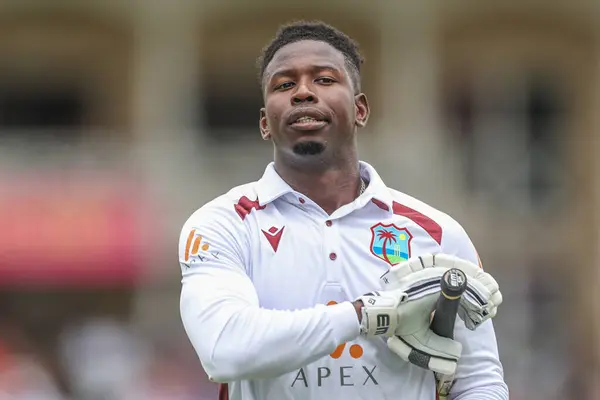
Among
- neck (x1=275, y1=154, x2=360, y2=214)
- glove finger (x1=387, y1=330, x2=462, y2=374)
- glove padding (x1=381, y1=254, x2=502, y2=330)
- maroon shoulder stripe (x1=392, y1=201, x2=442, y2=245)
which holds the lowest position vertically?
glove finger (x1=387, y1=330, x2=462, y2=374)

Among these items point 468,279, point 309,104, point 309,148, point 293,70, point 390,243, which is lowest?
point 468,279

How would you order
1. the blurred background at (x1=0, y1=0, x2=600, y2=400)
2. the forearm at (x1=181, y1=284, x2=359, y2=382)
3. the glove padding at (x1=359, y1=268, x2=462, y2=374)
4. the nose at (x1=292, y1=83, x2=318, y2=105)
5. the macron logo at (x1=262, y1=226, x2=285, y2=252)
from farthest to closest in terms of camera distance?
1. the blurred background at (x1=0, y1=0, x2=600, y2=400)
2. the nose at (x1=292, y1=83, x2=318, y2=105)
3. the macron logo at (x1=262, y1=226, x2=285, y2=252)
4. the glove padding at (x1=359, y1=268, x2=462, y2=374)
5. the forearm at (x1=181, y1=284, x2=359, y2=382)

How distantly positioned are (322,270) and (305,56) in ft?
2.52

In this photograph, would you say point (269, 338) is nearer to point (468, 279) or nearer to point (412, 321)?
point (412, 321)

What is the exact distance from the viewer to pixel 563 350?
15258 mm

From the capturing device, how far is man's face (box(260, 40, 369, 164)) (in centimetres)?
404

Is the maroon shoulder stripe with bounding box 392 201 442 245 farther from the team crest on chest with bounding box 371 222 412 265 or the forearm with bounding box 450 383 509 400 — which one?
the forearm with bounding box 450 383 509 400

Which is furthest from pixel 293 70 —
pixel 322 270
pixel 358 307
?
pixel 358 307

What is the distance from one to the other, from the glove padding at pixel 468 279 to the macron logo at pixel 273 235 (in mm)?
399

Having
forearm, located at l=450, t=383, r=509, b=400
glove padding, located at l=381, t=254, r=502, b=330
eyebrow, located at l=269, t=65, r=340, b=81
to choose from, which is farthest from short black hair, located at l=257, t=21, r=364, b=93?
forearm, located at l=450, t=383, r=509, b=400

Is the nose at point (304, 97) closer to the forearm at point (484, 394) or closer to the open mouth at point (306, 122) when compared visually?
the open mouth at point (306, 122)

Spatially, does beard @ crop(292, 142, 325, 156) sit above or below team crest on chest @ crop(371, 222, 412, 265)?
above

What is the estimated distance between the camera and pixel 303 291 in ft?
12.7

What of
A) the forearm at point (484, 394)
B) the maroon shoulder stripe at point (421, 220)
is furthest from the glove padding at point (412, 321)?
the maroon shoulder stripe at point (421, 220)
